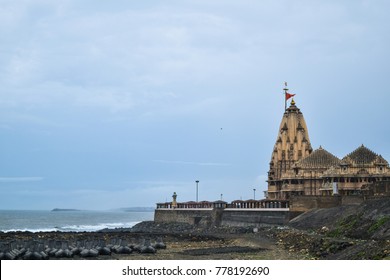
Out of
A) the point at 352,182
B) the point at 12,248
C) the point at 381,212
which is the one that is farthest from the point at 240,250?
the point at 352,182

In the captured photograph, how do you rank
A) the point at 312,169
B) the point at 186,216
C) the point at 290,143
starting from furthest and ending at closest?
the point at 290,143 < the point at 186,216 < the point at 312,169

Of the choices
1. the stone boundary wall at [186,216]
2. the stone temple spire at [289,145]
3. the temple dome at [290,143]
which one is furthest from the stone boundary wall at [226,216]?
the temple dome at [290,143]

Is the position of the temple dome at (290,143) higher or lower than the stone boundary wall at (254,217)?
higher

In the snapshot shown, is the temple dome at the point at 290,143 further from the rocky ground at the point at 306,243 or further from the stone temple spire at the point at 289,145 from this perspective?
the rocky ground at the point at 306,243

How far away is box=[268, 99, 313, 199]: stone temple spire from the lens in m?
121

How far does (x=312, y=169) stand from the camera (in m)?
110

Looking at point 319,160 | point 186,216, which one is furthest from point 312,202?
point 186,216

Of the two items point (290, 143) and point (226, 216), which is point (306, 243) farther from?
point (290, 143)

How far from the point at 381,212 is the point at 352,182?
4500cm

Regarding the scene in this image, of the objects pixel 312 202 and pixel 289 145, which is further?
pixel 289 145

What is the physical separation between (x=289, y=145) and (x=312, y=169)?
13.7m

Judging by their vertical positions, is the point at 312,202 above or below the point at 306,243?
above

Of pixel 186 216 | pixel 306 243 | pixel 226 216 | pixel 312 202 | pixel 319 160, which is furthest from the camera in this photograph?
pixel 186 216

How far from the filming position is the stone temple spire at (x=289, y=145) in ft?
398
